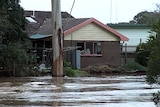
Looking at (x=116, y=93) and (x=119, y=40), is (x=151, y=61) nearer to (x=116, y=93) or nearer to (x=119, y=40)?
(x=116, y=93)

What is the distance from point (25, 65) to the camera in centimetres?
2795

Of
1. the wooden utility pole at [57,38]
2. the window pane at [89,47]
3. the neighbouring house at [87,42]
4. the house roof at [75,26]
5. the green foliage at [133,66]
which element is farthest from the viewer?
the window pane at [89,47]

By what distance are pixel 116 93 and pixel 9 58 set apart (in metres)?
11.2

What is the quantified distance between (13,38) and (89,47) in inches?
424

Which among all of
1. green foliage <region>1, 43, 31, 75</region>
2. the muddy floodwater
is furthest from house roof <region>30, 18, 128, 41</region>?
the muddy floodwater

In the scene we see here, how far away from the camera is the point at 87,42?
39344 millimetres

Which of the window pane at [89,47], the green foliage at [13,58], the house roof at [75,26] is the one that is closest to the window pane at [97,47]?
the window pane at [89,47]

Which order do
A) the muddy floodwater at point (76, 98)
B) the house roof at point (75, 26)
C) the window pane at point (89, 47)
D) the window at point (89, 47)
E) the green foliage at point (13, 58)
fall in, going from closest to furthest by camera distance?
1. the muddy floodwater at point (76, 98)
2. the green foliage at point (13, 58)
3. the house roof at point (75, 26)
4. the window at point (89, 47)
5. the window pane at point (89, 47)

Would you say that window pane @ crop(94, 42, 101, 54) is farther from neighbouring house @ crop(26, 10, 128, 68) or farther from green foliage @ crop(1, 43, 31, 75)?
green foliage @ crop(1, 43, 31, 75)

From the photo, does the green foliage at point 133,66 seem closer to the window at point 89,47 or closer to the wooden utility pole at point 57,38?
the window at point 89,47

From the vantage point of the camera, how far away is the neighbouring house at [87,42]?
37.5 meters

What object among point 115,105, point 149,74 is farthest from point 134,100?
point 149,74

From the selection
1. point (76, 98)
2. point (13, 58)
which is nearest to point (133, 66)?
point (13, 58)

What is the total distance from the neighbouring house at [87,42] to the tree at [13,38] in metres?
6.50
